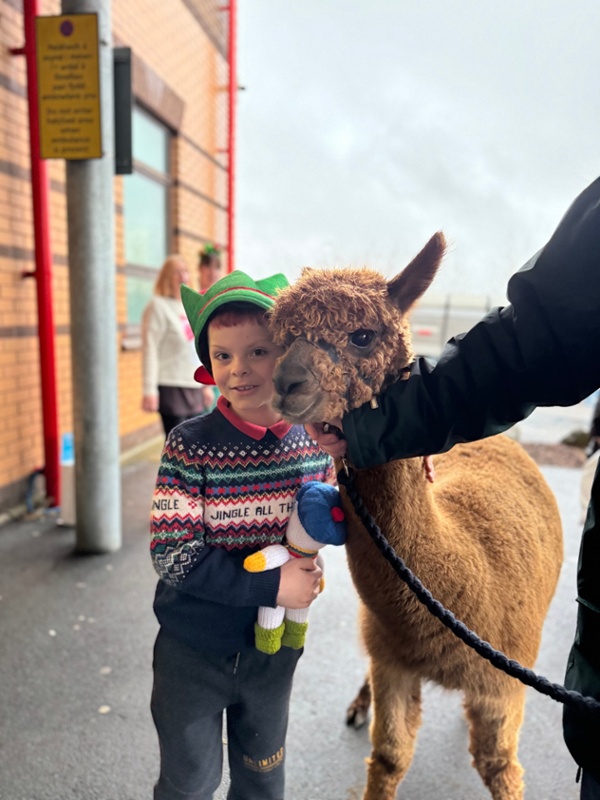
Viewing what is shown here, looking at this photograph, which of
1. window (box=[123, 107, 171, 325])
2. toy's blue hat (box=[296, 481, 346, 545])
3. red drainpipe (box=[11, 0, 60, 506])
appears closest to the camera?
toy's blue hat (box=[296, 481, 346, 545])

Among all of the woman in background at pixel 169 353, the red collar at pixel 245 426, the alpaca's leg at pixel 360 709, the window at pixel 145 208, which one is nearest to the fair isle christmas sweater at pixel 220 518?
the red collar at pixel 245 426

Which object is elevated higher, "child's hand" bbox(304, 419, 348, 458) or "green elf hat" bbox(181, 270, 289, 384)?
"green elf hat" bbox(181, 270, 289, 384)

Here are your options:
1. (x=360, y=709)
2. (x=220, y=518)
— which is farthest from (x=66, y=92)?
(x=360, y=709)

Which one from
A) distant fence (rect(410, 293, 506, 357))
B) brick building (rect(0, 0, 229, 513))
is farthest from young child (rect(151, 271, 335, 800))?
distant fence (rect(410, 293, 506, 357))

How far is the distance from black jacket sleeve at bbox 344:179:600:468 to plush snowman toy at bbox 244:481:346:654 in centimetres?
18

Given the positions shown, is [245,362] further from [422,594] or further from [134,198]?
[134,198]

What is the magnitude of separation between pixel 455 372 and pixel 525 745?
1852 millimetres

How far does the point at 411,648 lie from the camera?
133 cm

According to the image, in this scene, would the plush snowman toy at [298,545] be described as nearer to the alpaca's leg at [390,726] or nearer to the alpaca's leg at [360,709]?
the alpaca's leg at [390,726]

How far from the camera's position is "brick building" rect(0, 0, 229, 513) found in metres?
3.78

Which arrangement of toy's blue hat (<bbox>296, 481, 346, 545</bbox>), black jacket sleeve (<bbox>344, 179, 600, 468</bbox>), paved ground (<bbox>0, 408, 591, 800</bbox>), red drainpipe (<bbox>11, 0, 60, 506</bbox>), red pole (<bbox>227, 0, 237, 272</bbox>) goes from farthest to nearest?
red pole (<bbox>227, 0, 237, 272</bbox>)
red drainpipe (<bbox>11, 0, 60, 506</bbox>)
paved ground (<bbox>0, 408, 591, 800</bbox>)
toy's blue hat (<bbox>296, 481, 346, 545</bbox>)
black jacket sleeve (<bbox>344, 179, 600, 468</bbox>)

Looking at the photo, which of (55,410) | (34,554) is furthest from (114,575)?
(55,410)

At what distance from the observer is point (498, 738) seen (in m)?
1.52

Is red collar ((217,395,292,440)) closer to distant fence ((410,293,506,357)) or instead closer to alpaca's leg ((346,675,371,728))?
alpaca's leg ((346,675,371,728))
